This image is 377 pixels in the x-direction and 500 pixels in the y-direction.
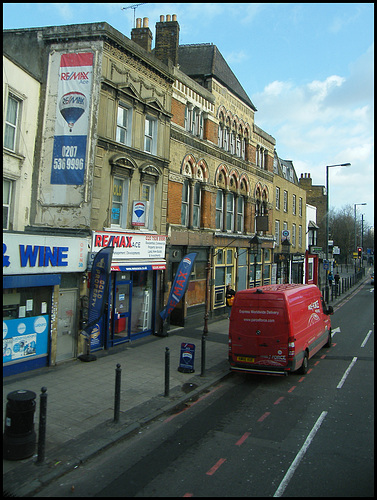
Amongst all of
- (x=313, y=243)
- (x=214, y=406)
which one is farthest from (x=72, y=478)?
(x=313, y=243)

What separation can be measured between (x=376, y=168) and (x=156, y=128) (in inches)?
560

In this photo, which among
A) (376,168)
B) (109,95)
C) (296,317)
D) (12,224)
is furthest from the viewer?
(109,95)

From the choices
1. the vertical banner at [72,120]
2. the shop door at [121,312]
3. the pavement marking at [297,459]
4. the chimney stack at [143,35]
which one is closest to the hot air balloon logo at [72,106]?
the vertical banner at [72,120]

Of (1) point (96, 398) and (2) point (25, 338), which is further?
(2) point (25, 338)

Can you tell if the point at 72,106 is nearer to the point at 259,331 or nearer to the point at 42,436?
the point at 259,331

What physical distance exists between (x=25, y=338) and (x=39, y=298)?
1.19 meters

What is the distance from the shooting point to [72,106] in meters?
13.5

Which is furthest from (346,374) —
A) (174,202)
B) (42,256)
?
(174,202)

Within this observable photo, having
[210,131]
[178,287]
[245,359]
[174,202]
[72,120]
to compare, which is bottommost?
[245,359]

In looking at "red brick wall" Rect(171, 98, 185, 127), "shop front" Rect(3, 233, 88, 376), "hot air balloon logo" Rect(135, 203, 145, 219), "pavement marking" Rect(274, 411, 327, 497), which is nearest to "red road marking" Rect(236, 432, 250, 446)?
"pavement marking" Rect(274, 411, 327, 497)

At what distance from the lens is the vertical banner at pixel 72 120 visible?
1339cm

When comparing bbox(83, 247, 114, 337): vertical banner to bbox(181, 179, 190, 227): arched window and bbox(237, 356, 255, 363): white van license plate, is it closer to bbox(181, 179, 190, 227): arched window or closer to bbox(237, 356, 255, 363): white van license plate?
bbox(237, 356, 255, 363): white van license plate

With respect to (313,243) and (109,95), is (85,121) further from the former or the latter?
(313,243)

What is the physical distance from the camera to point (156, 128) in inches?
663
